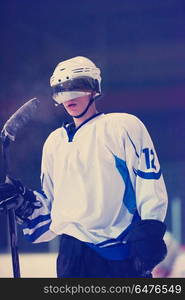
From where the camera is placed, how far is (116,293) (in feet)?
6.04

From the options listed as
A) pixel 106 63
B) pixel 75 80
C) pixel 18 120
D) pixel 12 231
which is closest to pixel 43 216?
pixel 12 231

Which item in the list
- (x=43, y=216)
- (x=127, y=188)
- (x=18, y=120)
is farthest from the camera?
(x=18, y=120)

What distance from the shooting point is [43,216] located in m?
1.85

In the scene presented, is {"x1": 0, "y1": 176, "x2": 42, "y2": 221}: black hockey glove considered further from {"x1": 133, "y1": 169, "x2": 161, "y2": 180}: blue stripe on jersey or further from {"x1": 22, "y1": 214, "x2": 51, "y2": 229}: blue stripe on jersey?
{"x1": 133, "y1": 169, "x2": 161, "y2": 180}: blue stripe on jersey

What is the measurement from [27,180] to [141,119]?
0.43m

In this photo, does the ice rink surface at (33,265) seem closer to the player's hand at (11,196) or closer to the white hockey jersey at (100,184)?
the white hockey jersey at (100,184)

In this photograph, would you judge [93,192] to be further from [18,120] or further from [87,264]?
[18,120]

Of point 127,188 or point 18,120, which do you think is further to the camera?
point 18,120

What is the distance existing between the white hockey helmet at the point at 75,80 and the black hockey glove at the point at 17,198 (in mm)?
319

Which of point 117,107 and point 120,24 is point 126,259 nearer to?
point 117,107

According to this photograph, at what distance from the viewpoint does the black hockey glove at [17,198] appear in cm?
180

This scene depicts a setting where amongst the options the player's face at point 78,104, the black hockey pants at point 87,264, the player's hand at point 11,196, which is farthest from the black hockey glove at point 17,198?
the player's face at point 78,104

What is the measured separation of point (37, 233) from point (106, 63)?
2.05 feet

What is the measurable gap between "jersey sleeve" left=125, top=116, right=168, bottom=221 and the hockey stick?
0.39m
